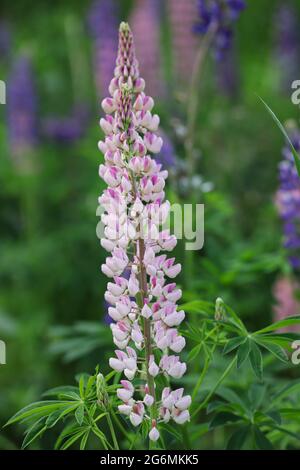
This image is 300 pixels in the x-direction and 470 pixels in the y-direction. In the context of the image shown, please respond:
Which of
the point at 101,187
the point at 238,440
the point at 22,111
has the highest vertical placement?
the point at 22,111

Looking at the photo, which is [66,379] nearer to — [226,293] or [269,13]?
[226,293]

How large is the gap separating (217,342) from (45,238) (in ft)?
8.10

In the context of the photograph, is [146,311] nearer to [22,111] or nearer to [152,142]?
[152,142]

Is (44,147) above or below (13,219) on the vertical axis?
above

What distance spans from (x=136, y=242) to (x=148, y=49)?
4.07 m

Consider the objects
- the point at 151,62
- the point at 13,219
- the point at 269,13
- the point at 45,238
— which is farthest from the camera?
the point at 269,13

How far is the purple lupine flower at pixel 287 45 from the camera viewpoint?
18.1 ft

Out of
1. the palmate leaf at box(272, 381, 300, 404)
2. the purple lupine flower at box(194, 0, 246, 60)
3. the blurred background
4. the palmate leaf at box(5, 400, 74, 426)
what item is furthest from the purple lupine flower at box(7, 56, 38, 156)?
the palmate leaf at box(5, 400, 74, 426)

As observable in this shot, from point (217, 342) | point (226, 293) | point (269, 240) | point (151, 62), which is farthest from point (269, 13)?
point (217, 342)

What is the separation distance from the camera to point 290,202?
2.55 meters

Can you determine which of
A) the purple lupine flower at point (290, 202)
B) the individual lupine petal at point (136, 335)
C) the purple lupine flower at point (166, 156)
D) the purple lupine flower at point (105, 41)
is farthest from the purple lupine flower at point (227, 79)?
the individual lupine petal at point (136, 335)

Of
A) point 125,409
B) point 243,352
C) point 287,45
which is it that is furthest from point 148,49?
point 125,409

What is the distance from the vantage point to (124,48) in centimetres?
152
